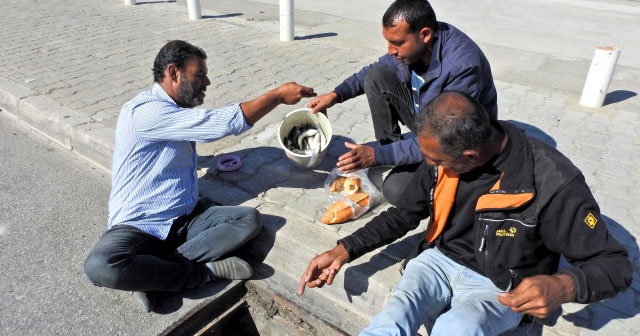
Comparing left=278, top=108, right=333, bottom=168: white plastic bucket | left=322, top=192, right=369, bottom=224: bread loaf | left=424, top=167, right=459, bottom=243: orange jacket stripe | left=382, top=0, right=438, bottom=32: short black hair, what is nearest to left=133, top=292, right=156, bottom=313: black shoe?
left=322, top=192, right=369, bottom=224: bread loaf

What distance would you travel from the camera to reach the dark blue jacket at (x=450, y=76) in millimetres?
2814

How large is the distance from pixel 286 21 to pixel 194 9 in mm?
2400

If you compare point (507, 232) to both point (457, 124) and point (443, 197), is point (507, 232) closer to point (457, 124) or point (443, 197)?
point (443, 197)

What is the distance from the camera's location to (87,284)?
9.92ft

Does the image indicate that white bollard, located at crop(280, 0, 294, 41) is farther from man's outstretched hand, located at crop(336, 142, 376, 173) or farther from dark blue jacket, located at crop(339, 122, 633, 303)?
dark blue jacket, located at crop(339, 122, 633, 303)

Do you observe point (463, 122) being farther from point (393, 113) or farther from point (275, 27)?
point (275, 27)

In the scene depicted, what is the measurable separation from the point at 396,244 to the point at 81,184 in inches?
113

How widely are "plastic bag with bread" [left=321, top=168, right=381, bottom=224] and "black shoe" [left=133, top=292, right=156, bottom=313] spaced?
1184 millimetres

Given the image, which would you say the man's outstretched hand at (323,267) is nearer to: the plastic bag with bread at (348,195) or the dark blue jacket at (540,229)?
the dark blue jacket at (540,229)

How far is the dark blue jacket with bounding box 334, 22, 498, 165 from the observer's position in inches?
111

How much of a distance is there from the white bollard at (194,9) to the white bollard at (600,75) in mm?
6716

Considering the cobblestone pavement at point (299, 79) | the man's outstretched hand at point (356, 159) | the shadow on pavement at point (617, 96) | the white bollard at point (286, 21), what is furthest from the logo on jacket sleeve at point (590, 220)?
the white bollard at point (286, 21)

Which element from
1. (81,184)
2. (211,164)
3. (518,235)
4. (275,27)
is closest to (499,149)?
(518,235)

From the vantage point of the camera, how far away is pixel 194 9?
28.7 feet
